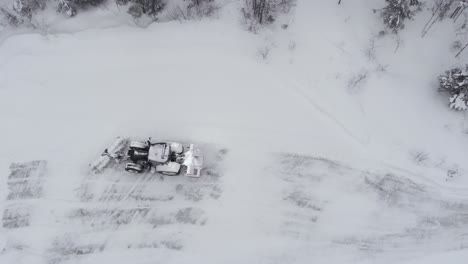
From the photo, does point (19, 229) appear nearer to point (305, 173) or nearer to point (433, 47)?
point (305, 173)

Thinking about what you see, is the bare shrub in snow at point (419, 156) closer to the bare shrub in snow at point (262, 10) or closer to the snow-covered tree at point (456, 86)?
the snow-covered tree at point (456, 86)

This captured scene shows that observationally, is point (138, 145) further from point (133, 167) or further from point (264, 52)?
point (264, 52)

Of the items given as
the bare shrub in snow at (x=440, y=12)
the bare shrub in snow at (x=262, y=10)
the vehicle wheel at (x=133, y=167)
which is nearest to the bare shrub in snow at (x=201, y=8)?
the bare shrub in snow at (x=262, y=10)

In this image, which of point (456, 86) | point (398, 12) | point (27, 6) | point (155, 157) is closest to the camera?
point (155, 157)

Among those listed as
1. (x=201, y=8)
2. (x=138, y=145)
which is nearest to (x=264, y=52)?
(x=201, y=8)

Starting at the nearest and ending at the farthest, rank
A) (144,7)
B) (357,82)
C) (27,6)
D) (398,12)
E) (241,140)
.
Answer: (241,140) → (398,12) → (357,82) → (144,7) → (27,6)

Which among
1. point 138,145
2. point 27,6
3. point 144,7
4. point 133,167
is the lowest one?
point 133,167

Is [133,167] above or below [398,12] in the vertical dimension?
below
